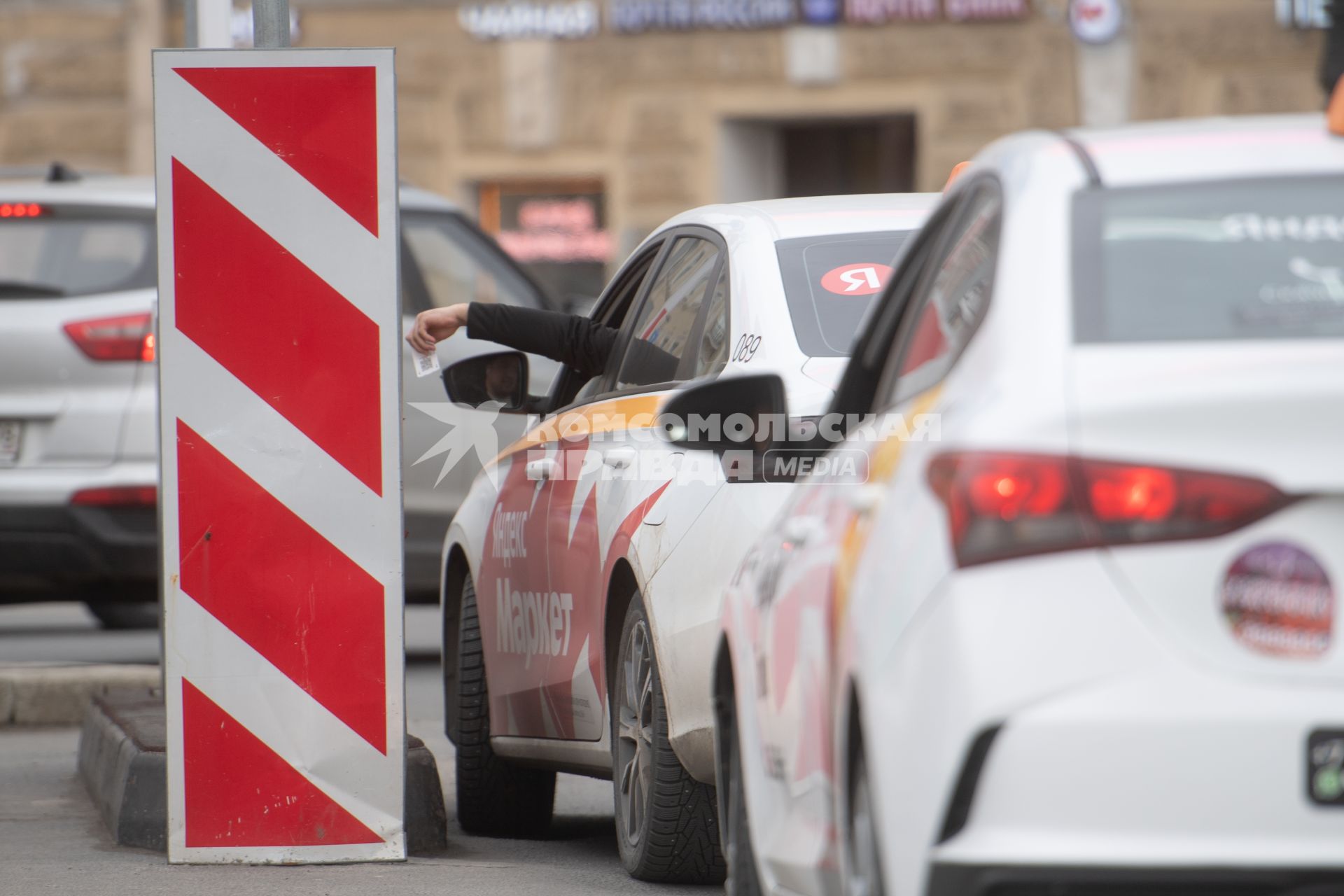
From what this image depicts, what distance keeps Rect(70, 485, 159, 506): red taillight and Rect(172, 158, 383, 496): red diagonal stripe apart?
4.24 meters

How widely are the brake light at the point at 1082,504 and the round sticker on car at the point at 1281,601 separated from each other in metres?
0.05

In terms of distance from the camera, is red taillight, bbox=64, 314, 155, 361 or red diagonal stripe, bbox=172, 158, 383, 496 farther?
red taillight, bbox=64, 314, 155, 361

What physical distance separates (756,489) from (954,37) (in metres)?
17.1

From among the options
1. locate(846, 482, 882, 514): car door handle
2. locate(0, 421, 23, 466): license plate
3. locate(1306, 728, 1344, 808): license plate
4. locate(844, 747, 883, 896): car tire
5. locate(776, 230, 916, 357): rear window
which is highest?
locate(776, 230, 916, 357): rear window

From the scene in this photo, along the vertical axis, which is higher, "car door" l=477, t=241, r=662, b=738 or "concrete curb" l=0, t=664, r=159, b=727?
"car door" l=477, t=241, r=662, b=738

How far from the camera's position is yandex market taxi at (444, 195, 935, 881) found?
496cm

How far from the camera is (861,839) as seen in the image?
3131mm

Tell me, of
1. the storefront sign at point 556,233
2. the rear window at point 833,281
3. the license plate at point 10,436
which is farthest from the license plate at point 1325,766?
the storefront sign at point 556,233

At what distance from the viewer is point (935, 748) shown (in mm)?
2719

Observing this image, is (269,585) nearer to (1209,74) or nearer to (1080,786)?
(1080,786)

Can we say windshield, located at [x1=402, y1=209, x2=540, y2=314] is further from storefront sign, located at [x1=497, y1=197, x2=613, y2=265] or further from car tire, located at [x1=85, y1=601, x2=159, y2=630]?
storefront sign, located at [x1=497, y1=197, x2=613, y2=265]

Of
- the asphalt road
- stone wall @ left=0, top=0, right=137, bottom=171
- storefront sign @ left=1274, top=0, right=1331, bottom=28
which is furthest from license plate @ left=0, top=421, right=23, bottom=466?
storefront sign @ left=1274, top=0, right=1331, bottom=28

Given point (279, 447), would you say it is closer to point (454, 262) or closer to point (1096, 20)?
point (454, 262)

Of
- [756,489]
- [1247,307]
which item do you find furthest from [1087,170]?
[756,489]
